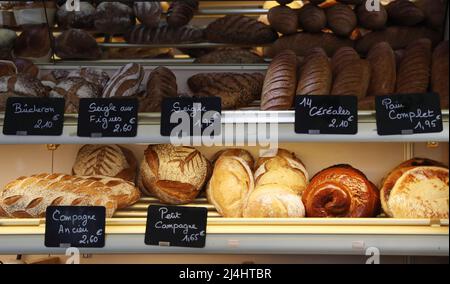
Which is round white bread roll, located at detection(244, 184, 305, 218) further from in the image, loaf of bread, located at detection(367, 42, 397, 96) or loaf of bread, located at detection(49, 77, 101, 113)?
loaf of bread, located at detection(49, 77, 101, 113)

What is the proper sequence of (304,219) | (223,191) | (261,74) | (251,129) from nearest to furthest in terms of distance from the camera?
1. (251,129)
2. (304,219)
3. (223,191)
4. (261,74)

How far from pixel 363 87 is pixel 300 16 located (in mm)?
388

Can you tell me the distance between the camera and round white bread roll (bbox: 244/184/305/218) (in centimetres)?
141

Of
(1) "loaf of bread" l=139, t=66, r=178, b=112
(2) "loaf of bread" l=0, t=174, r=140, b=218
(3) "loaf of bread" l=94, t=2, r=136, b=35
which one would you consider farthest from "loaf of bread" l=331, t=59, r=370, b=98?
(3) "loaf of bread" l=94, t=2, r=136, b=35

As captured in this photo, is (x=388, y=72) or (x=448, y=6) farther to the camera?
(x=448, y=6)

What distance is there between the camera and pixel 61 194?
1.47 m

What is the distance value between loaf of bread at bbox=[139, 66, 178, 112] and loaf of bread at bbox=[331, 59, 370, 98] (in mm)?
481

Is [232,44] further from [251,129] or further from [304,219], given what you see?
[304,219]

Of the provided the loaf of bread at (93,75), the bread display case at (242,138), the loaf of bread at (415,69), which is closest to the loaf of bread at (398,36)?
the bread display case at (242,138)

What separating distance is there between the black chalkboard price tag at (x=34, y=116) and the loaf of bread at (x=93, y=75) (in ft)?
0.72

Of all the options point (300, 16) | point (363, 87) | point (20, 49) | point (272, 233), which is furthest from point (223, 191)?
point (20, 49)

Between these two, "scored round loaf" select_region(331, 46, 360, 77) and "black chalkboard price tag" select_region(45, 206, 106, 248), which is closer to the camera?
"black chalkboard price tag" select_region(45, 206, 106, 248)

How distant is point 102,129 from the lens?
1.31m

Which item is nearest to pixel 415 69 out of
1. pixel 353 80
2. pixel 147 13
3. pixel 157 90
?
pixel 353 80
